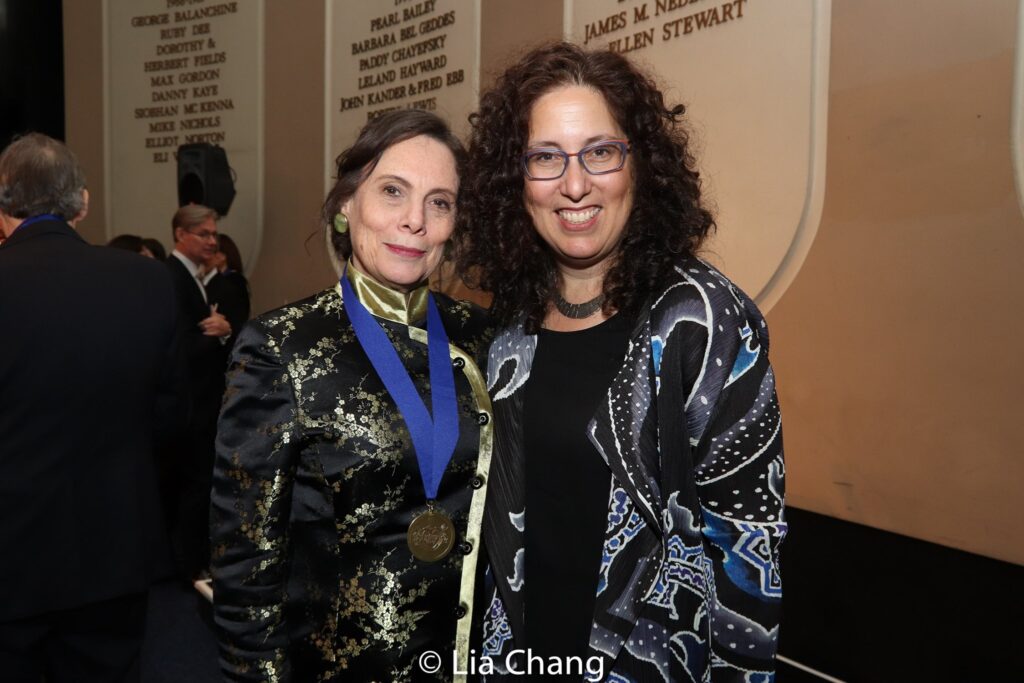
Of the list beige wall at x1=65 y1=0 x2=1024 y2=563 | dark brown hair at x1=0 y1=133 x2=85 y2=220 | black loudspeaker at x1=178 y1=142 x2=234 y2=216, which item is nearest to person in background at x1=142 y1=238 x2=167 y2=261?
black loudspeaker at x1=178 y1=142 x2=234 y2=216

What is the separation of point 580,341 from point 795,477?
63.0 inches

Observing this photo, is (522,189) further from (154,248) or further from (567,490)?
(154,248)

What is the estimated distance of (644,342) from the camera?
149cm

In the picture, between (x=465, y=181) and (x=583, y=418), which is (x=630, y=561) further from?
(x=465, y=181)

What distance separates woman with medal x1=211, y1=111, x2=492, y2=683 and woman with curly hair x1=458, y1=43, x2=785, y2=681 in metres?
0.10

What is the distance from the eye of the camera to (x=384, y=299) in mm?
1718

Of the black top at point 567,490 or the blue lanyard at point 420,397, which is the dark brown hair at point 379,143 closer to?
the blue lanyard at point 420,397

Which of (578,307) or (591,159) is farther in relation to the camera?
(578,307)

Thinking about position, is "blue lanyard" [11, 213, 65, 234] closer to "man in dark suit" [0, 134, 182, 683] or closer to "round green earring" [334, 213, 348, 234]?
"man in dark suit" [0, 134, 182, 683]

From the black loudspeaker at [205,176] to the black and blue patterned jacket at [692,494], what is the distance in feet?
16.6

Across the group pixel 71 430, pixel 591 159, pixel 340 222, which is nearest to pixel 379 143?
pixel 340 222

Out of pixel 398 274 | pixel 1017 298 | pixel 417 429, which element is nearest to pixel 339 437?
pixel 417 429

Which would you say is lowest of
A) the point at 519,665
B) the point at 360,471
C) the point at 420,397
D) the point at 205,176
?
the point at 519,665

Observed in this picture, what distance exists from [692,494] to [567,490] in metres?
0.24
